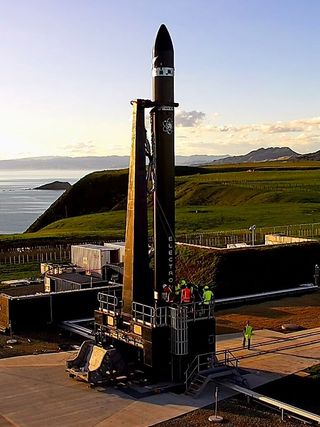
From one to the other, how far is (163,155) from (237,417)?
432 inches

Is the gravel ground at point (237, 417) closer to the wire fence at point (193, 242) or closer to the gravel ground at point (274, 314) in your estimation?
the gravel ground at point (274, 314)

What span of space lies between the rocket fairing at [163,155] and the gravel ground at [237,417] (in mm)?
6660

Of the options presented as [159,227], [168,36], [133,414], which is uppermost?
[168,36]

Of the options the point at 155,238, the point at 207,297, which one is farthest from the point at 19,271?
the point at 207,297

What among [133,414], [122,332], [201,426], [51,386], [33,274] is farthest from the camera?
[33,274]

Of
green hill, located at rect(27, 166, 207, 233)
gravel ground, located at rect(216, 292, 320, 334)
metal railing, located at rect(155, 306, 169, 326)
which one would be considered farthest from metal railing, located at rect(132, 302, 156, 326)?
green hill, located at rect(27, 166, 207, 233)

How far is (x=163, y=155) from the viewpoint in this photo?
27938mm

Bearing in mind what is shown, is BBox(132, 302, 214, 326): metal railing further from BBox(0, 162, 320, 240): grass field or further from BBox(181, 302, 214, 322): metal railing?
BBox(0, 162, 320, 240): grass field

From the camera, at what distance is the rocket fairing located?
27656 mm

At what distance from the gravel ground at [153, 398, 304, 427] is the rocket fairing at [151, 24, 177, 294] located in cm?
666

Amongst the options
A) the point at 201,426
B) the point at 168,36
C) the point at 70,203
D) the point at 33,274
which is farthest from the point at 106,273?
the point at 70,203

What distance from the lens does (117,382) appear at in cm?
2575

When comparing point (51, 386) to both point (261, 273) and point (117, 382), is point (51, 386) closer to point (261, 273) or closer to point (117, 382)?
point (117, 382)

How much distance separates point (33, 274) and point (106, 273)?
8.54 metres
